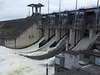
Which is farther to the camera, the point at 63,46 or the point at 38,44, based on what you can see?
the point at 38,44

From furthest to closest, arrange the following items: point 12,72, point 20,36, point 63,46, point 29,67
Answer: point 20,36, point 63,46, point 29,67, point 12,72

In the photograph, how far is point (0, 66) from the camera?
1719 centimetres

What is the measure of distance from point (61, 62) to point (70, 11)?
489 inches

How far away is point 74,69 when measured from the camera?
1199cm

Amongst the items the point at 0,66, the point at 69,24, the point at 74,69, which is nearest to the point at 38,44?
the point at 69,24

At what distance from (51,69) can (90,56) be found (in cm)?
383

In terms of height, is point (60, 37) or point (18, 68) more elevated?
point (60, 37)

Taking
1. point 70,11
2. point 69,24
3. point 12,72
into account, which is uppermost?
point 70,11

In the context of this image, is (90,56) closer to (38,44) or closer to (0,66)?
(0,66)

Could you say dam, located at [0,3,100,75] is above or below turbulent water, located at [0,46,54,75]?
above

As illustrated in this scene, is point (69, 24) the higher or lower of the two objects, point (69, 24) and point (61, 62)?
the higher

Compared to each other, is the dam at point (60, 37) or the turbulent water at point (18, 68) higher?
the dam at point (60, 37)

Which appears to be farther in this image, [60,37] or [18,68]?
[60,37]

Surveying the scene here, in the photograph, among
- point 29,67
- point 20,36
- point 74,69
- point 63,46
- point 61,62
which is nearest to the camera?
point 74,69
